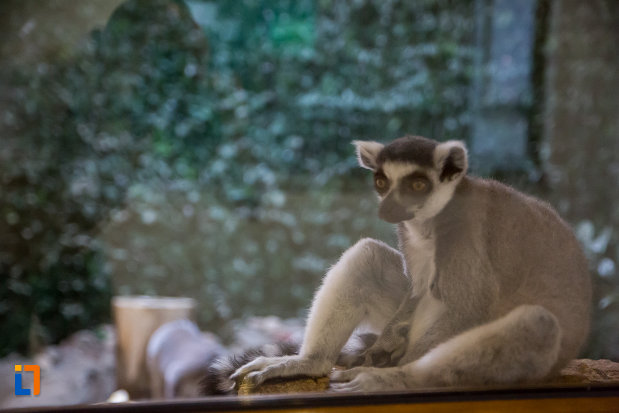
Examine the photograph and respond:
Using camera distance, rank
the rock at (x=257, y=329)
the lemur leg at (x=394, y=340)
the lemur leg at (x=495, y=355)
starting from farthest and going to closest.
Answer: the rock at (x=257, y=329) → the lemur leg at (x=394, y=340) → the lemur leg at (x=495, y=355)

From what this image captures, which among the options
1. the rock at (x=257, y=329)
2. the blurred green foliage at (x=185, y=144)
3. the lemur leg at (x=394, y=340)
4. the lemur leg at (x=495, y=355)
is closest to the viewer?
the lemur leg at (x=495, y=355)

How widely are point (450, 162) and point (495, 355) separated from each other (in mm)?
369

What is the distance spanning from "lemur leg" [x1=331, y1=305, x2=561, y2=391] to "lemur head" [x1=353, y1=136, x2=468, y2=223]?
243 mm

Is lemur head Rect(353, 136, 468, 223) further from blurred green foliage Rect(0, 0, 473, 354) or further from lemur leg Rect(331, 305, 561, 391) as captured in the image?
blurred green foliage Rect(0, 0, 473, 354)

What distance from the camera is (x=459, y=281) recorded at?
1.05 m

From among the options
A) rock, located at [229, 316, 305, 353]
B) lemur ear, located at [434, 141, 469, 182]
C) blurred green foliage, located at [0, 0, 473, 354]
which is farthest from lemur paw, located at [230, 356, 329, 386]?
blurred green foliage, located at [0, 0, 473, 354]

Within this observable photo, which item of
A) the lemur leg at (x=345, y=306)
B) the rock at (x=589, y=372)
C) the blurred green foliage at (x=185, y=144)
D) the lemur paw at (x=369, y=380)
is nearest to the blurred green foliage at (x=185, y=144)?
the blurred green foliage at (x=185, y=144)

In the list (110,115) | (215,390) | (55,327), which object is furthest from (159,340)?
(215,390)

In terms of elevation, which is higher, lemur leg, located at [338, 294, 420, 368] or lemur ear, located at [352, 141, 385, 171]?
lemur ear, located at [352, 141, 385, 171]

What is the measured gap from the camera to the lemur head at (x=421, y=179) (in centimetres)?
106

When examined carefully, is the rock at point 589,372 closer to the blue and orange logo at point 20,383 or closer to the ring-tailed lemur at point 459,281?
the ring-tailed lemur at point 459,281

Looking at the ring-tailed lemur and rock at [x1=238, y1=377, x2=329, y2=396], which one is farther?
rock at [x1=238, y1=377, x2=329, y2=396]

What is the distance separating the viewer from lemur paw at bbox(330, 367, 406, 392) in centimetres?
107

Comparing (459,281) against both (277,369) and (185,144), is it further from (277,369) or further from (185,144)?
(185,144)
